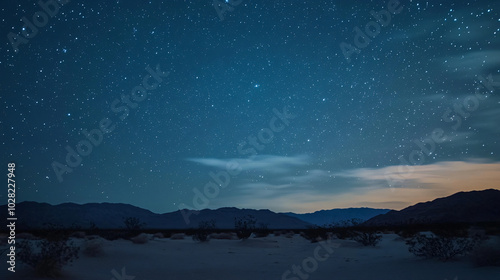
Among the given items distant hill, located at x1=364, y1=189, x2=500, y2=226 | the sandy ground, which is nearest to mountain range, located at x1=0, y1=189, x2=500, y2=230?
distant hill, located at x1=364, y1=189, x2=500, y2=226

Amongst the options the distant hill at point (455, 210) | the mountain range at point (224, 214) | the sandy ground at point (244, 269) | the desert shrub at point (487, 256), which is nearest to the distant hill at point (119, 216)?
the mountain range at point (224, 214)

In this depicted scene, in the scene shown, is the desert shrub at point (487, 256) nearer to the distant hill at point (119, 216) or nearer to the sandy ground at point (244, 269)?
the sandy ground at point (244, 269)

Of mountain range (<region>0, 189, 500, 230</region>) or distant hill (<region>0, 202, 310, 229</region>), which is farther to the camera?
distant hill (<region>0, 202, 310, 229</region>)

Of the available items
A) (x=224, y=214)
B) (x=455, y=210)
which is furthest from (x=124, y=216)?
(x=455, y=210)

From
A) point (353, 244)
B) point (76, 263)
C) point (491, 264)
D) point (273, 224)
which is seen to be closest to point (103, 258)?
point (76, 263)

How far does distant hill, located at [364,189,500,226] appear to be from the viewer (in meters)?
97.7

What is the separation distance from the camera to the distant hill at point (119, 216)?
426ft

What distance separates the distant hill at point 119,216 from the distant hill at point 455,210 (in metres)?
34.4

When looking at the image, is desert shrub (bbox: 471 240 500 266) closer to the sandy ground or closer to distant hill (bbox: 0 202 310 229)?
the sandy ground

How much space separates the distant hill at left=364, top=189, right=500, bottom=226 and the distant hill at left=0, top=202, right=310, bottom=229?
34.4m

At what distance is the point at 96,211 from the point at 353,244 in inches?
6120

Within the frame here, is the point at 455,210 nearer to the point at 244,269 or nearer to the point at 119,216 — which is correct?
the point at 244,269

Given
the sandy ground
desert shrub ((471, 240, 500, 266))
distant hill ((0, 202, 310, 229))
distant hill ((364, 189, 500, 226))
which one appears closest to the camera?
the sandy ground

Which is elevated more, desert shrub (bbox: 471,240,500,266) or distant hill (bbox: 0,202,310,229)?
distant hill (bbox: 0,202,310,229)
